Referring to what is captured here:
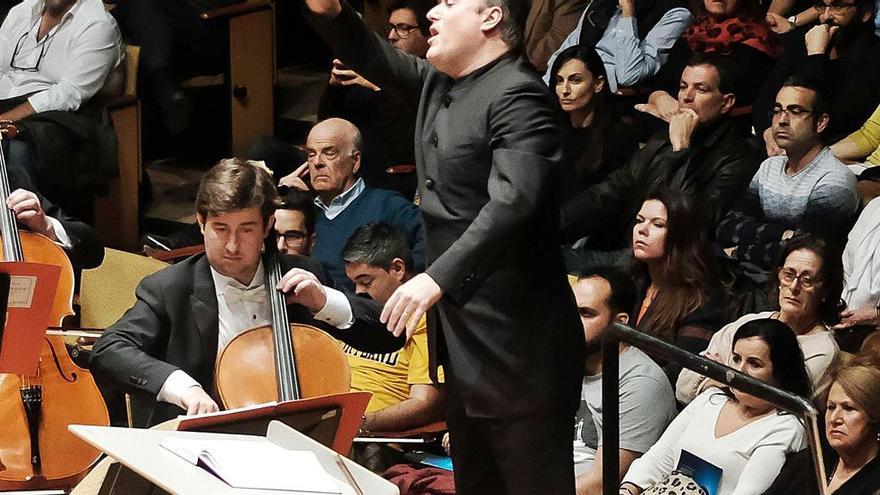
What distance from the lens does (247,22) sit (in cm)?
565

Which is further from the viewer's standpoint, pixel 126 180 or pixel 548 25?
pixel 548 25

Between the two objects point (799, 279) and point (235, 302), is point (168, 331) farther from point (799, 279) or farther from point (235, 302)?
point (799, 279)

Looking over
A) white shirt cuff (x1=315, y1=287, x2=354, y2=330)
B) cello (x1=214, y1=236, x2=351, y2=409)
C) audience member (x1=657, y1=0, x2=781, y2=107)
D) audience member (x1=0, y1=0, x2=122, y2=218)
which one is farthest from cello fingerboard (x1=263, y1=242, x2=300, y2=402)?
audience member (x1=0, y1=0, x2=122, y2=218)

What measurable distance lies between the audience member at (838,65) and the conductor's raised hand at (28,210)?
214 centimetres

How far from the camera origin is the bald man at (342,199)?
4.77 metres

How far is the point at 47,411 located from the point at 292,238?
1277mm

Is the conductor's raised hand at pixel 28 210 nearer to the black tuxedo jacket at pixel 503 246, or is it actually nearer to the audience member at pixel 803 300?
the black tuxedo jacket at pixel 503 246

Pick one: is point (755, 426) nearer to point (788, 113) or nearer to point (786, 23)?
point (788, 113)

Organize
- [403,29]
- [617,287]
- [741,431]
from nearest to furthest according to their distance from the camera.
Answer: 1. [741,431]
2. [617,287]
3. [403,29]

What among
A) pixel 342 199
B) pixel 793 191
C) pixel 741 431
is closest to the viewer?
pixel 741 431

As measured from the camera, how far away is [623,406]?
11.9ft

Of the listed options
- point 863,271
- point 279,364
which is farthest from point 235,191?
point 863,271

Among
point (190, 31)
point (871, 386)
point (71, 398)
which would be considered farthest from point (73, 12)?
point (871, 386)

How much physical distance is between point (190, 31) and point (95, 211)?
→ 0.79 meters
